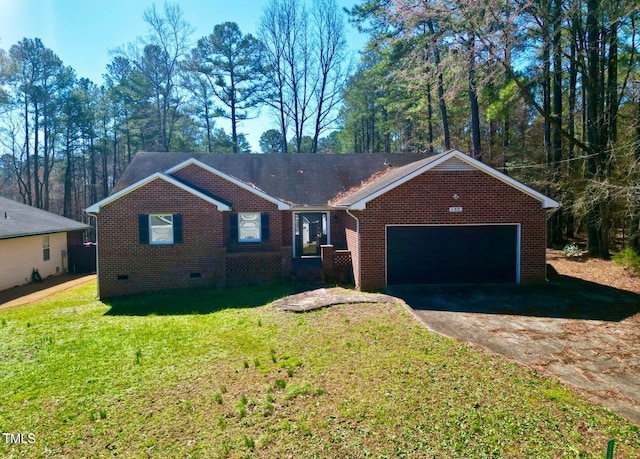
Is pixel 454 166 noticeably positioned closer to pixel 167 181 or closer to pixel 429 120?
pixel 167 181

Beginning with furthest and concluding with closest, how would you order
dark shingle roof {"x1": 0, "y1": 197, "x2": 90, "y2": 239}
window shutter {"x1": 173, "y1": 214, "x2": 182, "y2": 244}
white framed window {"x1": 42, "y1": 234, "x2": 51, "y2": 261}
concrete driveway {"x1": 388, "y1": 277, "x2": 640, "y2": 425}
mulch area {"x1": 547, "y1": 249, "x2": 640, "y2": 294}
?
white framed window {"x1": 42, "y1": 234, "x2": 51, "y2": 261} < dark shingle roof {"x1": 0, "y1": 197, "x2": 90, "y2": 239} < window shutter {"x1": 173, "y1": 214, "x2": 182, "y2": 244} < mulch area {"x1": 547, "y1": 249, "x2": 640, "y2": 294} < concrete driveway {"x1": 388, "y1": 277, "x2": 640, "y2": 425}

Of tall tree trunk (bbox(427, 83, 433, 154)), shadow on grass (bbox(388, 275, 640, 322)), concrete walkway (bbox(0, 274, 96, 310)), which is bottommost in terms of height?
concrete walkway (bbox(0, 274, 96, 310))

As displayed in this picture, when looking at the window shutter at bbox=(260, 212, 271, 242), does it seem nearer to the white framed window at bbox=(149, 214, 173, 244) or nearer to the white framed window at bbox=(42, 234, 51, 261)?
the white framed window at bbox=(149, 214, 173, 244)

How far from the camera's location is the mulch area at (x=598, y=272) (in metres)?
11.8

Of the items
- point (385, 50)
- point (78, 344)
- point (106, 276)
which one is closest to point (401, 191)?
point (78, 344)

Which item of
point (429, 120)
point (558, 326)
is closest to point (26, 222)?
point (558, 326)

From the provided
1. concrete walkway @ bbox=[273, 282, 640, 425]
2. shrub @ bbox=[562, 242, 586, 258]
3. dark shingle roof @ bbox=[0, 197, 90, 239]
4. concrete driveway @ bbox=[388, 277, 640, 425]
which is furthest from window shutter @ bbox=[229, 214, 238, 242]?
shrub @ bbox=[562, 242, 586, 258]

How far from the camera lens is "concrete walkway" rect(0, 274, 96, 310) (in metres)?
13.6

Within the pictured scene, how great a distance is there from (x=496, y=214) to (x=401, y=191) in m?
3.16

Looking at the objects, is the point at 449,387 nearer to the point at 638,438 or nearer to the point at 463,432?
the point at 463,432

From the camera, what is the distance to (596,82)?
15352 millimetres

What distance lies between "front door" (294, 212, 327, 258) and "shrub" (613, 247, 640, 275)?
11.3 m

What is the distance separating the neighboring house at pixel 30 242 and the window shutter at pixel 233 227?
952cm

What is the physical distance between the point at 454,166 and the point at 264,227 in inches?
279
